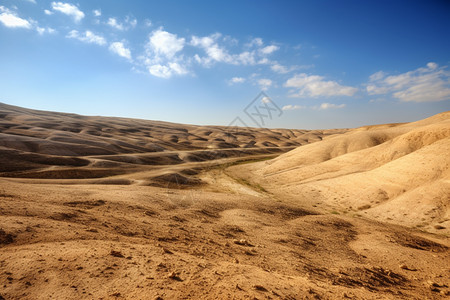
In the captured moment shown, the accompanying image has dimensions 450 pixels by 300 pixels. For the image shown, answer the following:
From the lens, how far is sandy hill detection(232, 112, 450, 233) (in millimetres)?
17797

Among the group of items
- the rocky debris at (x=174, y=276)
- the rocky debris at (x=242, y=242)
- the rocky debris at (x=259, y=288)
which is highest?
the rocky debris at (x=259, y=288)

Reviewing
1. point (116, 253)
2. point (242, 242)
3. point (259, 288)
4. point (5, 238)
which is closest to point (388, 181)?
point (242, 242)

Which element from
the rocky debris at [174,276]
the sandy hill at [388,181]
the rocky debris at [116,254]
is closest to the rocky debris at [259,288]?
the rocky debris at [174,276]

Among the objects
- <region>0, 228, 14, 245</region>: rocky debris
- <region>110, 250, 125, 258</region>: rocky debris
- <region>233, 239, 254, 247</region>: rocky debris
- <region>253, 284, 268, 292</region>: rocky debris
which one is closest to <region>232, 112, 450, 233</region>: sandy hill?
<region>233, 239, 254, 247</region>: rocky debris

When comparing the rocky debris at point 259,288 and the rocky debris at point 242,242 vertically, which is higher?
the rocky debris at point 259,288

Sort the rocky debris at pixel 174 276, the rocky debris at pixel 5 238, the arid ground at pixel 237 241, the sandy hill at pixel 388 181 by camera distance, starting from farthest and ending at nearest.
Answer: the sandy hill at pixel 388 181
the rocky debris at pixel 5 238
the rocky debris at pixel 174 276
the arid ground at pixel 237 241

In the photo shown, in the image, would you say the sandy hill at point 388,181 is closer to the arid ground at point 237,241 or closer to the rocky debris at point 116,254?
the arid ground at point 237,241

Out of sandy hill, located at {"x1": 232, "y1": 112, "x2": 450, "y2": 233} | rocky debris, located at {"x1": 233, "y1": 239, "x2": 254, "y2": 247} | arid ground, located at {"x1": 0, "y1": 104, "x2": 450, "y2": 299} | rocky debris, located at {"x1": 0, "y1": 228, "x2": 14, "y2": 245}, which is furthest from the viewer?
sandy hill, located at {"x1": 232, "y1": 112, "x2": 450, "y2": 233}

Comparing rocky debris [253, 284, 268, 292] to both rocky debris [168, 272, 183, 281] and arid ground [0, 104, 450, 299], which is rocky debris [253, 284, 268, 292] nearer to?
arid ground [0, 104, 450, 299]

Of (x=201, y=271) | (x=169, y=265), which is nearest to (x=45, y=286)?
(x=169, y=265)

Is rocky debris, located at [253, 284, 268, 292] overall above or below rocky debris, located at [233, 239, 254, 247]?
above

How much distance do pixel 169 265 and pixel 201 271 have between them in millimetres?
876

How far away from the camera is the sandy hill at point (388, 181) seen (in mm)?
17797

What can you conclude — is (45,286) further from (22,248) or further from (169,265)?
(169,265)
